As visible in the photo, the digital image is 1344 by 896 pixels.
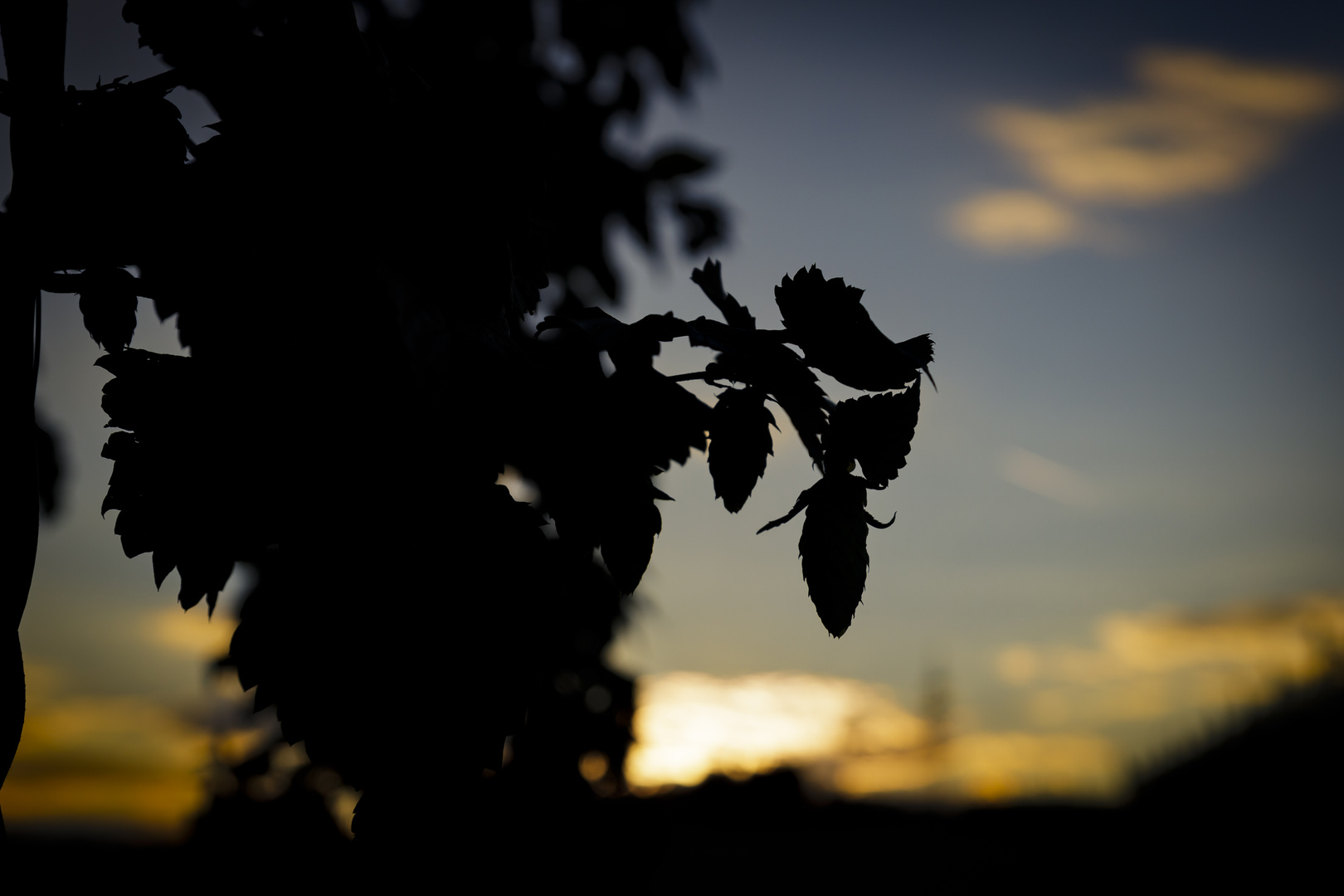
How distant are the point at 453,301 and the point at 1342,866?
6.35 m

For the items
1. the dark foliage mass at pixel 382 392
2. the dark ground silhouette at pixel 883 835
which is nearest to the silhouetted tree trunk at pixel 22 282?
the dark foliage mass at pixel 382 392

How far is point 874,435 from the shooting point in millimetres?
1164

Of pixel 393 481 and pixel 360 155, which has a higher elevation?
pixel 360 155

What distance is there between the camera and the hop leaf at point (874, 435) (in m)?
1.15

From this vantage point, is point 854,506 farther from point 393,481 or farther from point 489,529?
point 393,481

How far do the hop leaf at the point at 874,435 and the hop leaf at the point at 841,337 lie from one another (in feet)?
0.08

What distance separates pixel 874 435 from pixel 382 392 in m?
0.62

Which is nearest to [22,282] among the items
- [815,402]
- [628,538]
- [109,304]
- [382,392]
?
[109,304]

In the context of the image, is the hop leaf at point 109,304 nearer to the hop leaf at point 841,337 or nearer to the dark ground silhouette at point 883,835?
the dark ground silhouette at point 883,835

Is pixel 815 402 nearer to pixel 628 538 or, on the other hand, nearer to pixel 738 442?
pixel 738 442

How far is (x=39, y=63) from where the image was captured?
1148mm

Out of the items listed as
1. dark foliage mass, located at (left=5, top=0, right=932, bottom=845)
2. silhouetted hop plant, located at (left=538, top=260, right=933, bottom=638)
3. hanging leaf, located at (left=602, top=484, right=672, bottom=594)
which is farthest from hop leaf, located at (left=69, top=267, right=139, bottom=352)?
hanging leaf, located at (left=602, top=484, right=672, bottom=594)

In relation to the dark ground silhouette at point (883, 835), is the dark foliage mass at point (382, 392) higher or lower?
higher

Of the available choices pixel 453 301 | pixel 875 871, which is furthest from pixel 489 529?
pixel 875 871
